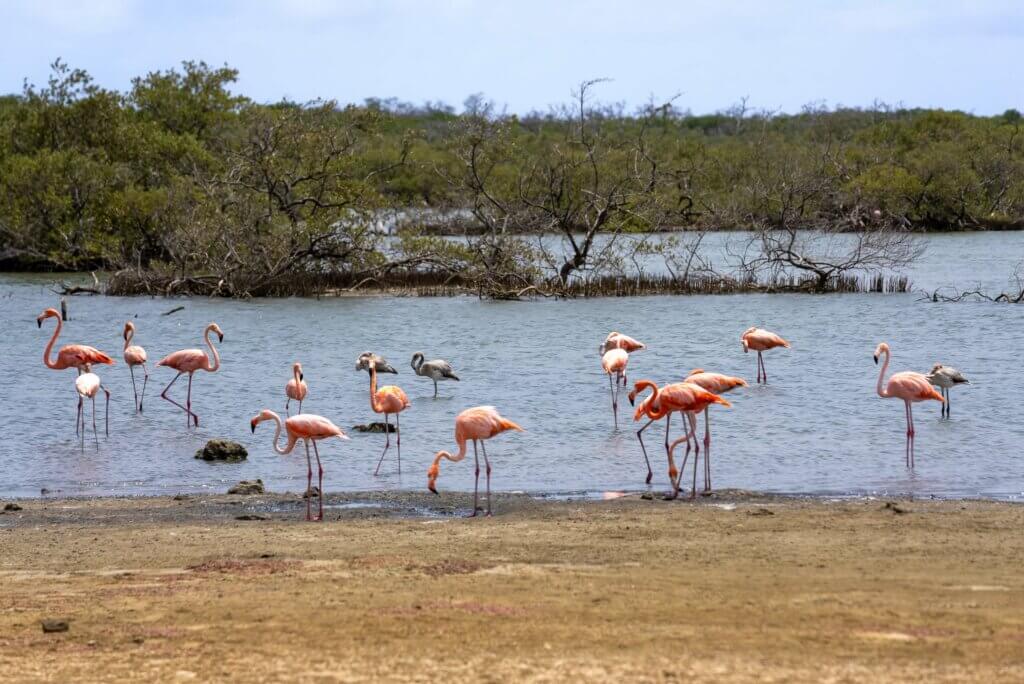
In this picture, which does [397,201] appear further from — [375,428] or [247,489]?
[247,489]

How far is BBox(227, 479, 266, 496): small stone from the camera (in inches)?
431

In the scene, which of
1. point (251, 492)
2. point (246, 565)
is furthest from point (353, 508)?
point (246, 565)

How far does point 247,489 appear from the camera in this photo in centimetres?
1097

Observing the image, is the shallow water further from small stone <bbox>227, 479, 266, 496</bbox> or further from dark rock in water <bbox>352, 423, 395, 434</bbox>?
small stone <bbox>227, 479, 266, 496</bbox>

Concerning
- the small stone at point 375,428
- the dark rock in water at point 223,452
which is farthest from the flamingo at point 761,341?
the dark rock in water at point 223,452

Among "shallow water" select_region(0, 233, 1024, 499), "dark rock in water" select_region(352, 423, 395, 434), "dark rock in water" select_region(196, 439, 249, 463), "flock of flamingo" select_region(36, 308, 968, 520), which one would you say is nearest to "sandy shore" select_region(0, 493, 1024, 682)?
"flock of flamingo" select_region(36, 308, 968, 520)

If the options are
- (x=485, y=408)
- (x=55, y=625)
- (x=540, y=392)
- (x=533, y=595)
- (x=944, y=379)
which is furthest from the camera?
(x=540, y=392)

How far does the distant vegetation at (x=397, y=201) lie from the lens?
96.4 ft

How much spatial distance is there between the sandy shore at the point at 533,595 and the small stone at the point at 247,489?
50.9 inches

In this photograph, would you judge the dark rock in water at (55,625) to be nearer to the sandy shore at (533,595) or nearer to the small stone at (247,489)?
the sandy shore at (533,595)

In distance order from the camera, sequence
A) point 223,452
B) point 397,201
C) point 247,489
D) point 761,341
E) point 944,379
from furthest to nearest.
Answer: point 397,201, point 761,341, point 944,379, point 223,452, point 247,489

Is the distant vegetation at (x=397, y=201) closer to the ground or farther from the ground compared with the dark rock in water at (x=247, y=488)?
farther from the ground

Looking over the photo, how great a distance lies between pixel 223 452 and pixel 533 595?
6.80 metres

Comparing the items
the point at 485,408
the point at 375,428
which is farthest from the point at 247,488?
the point at 375,428
